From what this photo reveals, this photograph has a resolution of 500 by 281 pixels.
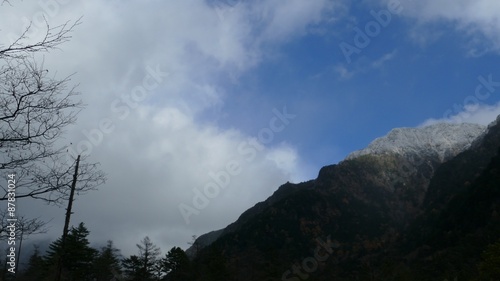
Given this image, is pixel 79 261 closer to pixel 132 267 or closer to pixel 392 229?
pixel 132 267

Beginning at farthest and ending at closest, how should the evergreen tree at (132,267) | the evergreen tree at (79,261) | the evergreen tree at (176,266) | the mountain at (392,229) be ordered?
the mountain at (392,229)
the evergreen tree at (176,266)
the evergreen tree at (132,267)
the evergreen tree at (79,261)

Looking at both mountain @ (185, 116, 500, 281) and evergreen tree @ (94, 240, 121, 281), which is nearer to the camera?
evergreen tree @ (94, 240, 121, 281)

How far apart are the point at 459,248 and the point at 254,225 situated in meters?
94.5

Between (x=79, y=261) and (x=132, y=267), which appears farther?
(x=132, y=267)

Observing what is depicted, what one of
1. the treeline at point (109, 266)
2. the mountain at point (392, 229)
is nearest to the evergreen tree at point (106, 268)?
the treeline at point (109, 266)

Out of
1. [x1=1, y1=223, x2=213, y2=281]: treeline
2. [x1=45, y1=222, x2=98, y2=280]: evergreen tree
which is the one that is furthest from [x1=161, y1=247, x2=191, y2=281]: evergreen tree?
[x1=45, y1=222, x2=98, y2=280]: evergreen tree

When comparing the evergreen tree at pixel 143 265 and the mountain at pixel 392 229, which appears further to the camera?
the mountain at pixel 392 229

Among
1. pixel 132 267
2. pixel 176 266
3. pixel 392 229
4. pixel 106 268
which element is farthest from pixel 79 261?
pixel 392 229

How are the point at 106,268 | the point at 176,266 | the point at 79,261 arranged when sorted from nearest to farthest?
1. the point at 79,261
2. the point at 106,268
3. the point at 176,266

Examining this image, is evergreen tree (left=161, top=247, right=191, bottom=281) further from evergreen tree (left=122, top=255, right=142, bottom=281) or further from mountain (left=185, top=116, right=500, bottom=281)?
mountain (left=185, top=116, right=500, bottom=281)

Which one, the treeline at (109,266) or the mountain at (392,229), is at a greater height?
the mountain at (392,229)

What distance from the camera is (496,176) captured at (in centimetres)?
11969

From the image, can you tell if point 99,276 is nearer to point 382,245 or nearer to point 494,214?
point 494,214

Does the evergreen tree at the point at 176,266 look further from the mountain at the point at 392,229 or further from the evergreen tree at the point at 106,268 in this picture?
the mountain at the point at 392,229
